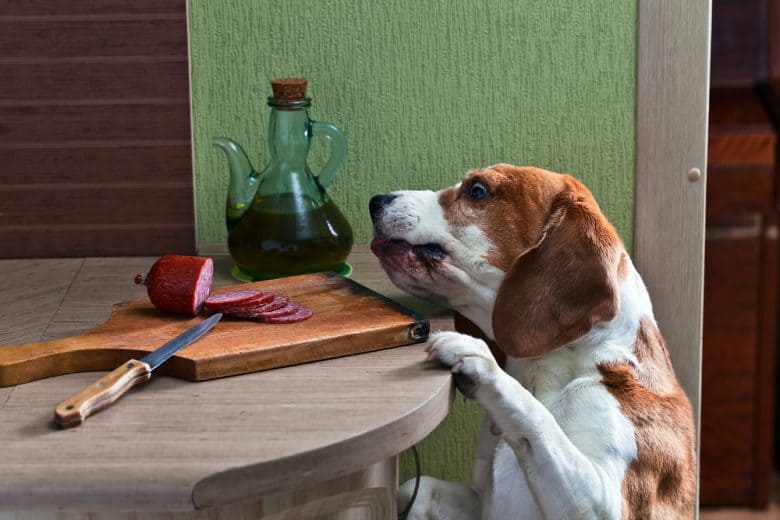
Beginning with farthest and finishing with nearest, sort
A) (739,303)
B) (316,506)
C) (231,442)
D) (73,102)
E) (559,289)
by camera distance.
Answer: (739,303), (73,102), (559,289), (316,506), (231,442)

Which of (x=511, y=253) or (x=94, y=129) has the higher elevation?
(x=94, y=129)

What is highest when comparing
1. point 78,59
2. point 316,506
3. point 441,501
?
point 78,59

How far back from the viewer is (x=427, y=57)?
157 centimetres

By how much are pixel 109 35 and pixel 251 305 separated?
57cm

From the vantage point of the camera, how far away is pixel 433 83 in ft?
5.17

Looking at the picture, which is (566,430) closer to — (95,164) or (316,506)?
(316,506)

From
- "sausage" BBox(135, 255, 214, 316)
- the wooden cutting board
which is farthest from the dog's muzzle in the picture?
"sausage" BBox(135, 255, 214, 316)

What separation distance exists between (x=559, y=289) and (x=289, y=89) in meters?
0.44

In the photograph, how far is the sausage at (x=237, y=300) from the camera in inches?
47.3

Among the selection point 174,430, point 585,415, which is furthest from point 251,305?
point 585,415

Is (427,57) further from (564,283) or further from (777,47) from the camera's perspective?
(777,47)

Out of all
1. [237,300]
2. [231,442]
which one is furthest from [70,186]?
[231,442]

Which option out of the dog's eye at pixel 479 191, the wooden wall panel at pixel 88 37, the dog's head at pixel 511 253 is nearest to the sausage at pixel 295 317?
the dog's head at pixel 511 253

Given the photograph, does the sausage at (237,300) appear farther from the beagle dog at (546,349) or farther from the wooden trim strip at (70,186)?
the wooden trim strip at (70,186)
